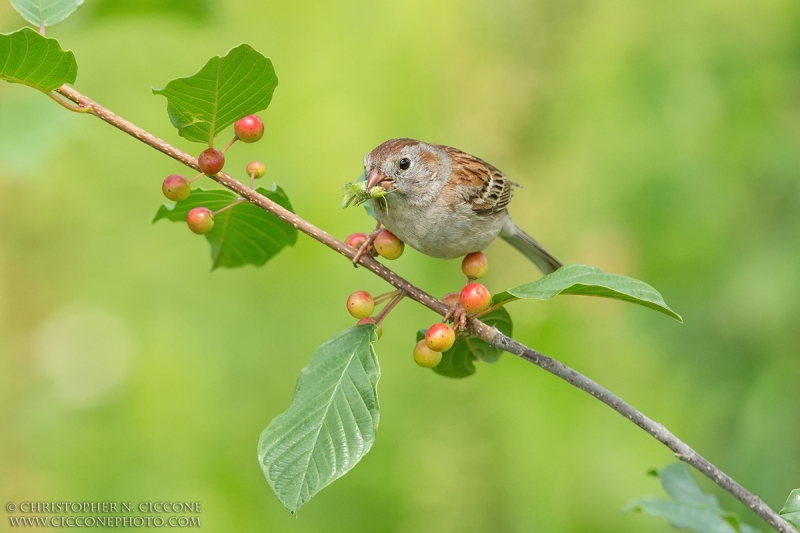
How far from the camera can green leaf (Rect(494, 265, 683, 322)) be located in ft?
5.60

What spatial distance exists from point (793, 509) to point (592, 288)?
2.06 ft

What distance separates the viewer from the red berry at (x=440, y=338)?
1879 mm

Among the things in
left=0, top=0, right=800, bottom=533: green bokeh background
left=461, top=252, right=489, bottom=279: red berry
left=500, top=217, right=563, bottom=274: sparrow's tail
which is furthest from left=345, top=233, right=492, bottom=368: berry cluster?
left=0, top=0, right=800, bottom=533: green bokeh background

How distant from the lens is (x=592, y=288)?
175 cm

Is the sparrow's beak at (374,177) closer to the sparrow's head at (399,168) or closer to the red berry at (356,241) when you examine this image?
the sparrow's head at (399,168)

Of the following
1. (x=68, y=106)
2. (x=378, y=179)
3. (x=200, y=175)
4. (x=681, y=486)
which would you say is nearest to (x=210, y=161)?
(x=200, y=175)

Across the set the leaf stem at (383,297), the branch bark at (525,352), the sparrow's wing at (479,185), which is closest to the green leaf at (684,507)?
the branch bark at (525,352)

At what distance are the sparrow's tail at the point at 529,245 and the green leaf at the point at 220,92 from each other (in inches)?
70.3

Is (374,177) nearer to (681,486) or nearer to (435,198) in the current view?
(435,198)

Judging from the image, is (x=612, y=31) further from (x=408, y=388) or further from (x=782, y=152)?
(x=408, y=388)

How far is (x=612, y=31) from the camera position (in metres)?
5.39

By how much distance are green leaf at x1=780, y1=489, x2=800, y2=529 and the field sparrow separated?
4.70ft

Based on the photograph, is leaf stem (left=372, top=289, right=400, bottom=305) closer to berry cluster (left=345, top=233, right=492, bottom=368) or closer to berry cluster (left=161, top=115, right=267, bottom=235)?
berry cluster (left=345, top=233, right=492, bottom=368)

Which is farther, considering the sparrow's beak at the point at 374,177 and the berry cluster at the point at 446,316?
the sparrow's beak at the point at 374,177
